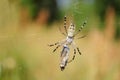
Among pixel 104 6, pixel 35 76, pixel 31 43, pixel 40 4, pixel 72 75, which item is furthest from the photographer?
pixel 40 4

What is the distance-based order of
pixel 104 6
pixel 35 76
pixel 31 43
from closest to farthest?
pixel 35 76, pixel 31 43, pixel 104 6

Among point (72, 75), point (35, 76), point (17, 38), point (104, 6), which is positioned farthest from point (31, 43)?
point (104, 6)

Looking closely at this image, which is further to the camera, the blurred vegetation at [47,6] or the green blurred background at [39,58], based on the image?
the blurred vegetation at [47,6]

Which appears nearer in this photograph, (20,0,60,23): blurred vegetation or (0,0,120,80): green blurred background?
(0,0,120,80): green blurred background

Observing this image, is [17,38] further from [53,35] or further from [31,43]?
[53,35]

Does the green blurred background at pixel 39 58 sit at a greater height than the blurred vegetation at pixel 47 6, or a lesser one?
lesser

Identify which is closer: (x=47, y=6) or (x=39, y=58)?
(x=39, y=58)

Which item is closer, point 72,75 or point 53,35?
point 72,75

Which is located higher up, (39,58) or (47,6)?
(47,6)

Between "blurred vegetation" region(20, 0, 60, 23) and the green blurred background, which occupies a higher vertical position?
"blurred vegetation" region(20, 0, 60, 23)

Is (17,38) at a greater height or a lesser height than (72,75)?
greater

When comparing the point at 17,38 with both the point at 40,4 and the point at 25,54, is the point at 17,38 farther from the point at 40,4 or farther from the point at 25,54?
the point at 40,4
